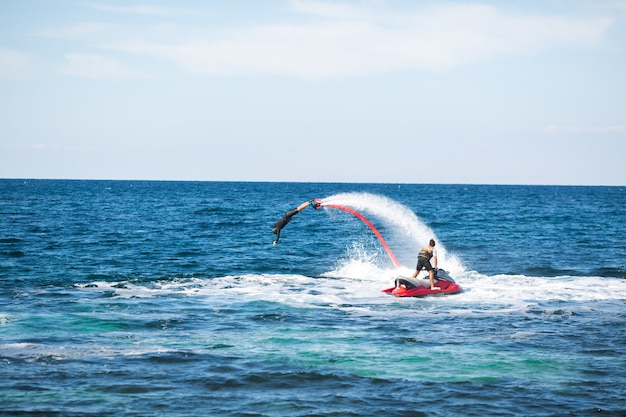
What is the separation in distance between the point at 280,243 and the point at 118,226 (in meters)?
20.0

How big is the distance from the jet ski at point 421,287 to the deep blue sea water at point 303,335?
467mm

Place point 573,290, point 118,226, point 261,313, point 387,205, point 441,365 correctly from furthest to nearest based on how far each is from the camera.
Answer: point 118,226 < point 387,205 < point 573,290 < point 261,313 < point 441,365

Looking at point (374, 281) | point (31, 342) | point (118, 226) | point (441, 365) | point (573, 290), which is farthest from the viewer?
point (118, 226)

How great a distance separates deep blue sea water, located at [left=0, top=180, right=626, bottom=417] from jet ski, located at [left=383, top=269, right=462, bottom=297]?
47 cm

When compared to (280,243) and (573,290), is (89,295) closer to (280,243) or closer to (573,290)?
(573,290)

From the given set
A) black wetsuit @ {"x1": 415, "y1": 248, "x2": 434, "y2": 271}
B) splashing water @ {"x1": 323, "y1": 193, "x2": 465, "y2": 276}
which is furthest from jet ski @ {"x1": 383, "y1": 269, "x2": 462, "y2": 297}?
splashing water @ {"x1": 323, "y1": 193, "x2": 465, "y2": 276}

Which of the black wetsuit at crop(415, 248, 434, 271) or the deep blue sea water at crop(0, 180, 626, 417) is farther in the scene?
the black wetsuit at crop(415, 248, 434, 271)

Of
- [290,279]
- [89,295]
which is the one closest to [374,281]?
[290,279]

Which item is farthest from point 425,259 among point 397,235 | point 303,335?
point 397,235

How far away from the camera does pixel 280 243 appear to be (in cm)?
5553

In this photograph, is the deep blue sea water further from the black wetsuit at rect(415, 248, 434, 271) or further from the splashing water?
the black wetsuit at rect(415, 248, 434, 271)

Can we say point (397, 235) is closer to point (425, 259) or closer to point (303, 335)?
point (425, 259)

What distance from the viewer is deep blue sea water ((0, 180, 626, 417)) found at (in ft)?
51.4

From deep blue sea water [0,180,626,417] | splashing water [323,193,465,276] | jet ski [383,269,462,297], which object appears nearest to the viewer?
deep blue sea water [0,180,626,417]
